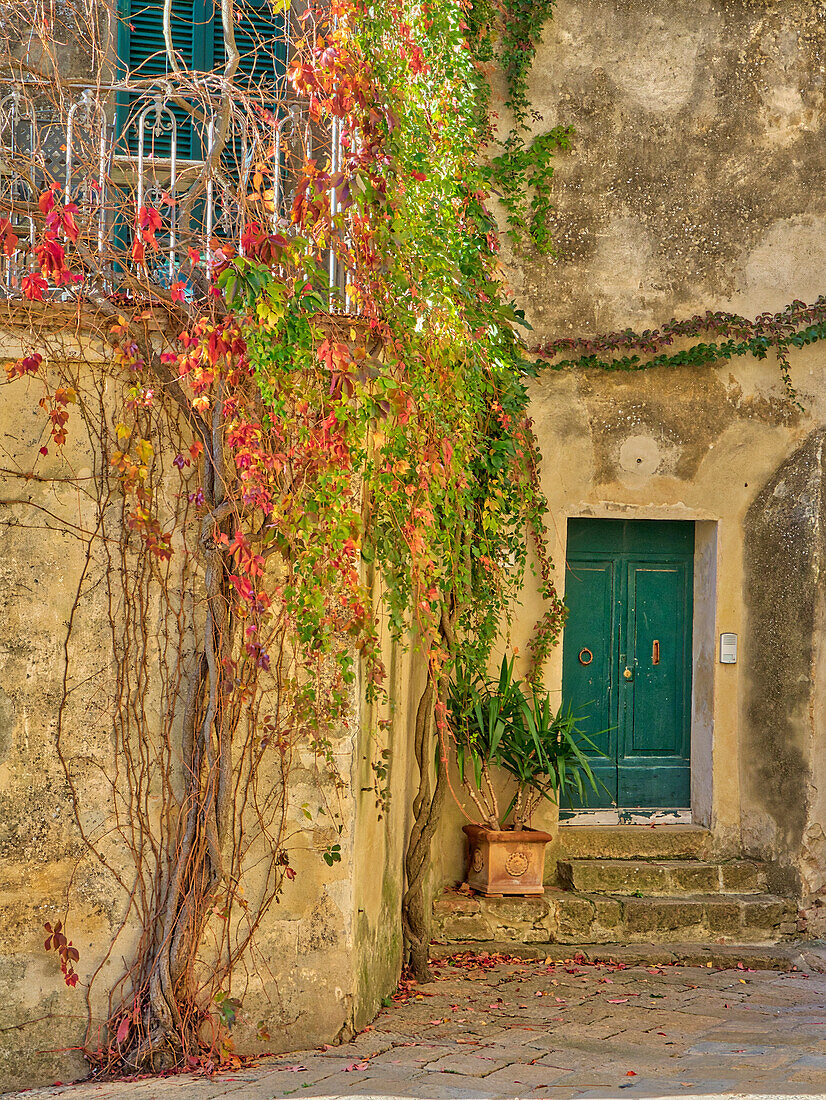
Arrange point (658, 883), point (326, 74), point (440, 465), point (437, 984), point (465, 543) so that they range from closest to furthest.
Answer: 1. point (326, 74)
2. point (440, 465)
3. point (437, 984)
4. point (465, 543)
5. point (658, 883)

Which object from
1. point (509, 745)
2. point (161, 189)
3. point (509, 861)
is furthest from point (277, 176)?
point (509, 861)

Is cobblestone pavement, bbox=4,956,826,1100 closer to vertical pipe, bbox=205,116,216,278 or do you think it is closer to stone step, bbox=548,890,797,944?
stone step, bbox=548,890,797,944

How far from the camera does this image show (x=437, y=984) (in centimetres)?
544

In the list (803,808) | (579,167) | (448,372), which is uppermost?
(579,167)

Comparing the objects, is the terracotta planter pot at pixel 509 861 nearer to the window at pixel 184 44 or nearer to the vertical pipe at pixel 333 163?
the vertical pipe at pixel 333 163

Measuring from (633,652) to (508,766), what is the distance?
53.0 inches

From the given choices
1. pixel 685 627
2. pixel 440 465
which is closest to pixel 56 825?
pixel 440 465

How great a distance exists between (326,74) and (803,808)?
4.93 metres

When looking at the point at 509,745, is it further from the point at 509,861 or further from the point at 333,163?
the point at 333,163

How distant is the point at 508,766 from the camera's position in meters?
6.30

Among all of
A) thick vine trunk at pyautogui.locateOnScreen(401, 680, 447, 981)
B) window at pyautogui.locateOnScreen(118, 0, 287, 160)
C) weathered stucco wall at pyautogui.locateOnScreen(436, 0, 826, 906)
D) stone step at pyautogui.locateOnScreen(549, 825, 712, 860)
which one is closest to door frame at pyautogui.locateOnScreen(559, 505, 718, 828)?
weathered stucco wall at pyautogui.locateOnScreen(436, 0, 826, 906)

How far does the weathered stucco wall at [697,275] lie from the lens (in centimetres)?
684

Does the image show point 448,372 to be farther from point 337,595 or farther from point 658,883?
point 658,883

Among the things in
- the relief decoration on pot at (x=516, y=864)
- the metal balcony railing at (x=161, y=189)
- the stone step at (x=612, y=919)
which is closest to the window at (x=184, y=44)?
the metal balcony railing at (x=161, y=189)
